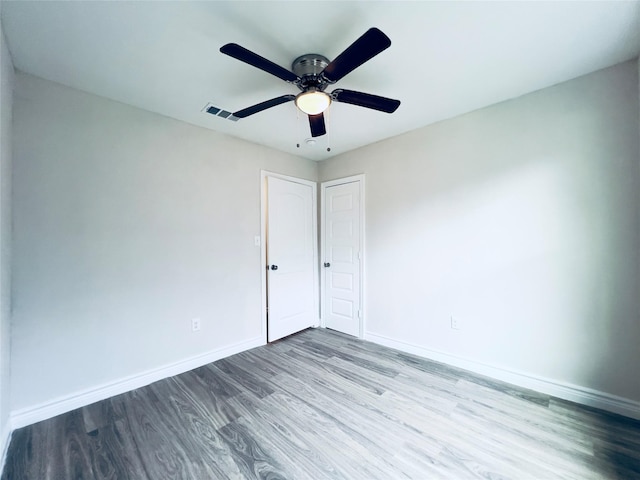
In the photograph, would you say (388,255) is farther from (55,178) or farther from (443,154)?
(55,178)

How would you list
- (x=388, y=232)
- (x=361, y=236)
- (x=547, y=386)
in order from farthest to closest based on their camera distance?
(x=361, y=236) < (x=388, y=232) < (x=547, y=386)

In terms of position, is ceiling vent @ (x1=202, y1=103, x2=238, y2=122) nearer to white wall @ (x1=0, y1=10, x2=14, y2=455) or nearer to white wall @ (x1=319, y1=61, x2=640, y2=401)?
white wall @ (x1=0, y1=10, x2=14, y2=455)

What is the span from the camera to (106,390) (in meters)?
2.09

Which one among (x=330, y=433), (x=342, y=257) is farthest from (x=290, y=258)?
(x=330, y=433)

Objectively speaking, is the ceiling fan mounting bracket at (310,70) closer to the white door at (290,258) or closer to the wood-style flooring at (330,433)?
the white door at (290,258)

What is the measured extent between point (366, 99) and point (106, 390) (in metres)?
2.99

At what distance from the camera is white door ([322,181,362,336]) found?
3369mm

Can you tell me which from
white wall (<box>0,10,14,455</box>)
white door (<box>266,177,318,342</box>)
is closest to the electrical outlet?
white door (<box>266,177,318,342</box>)

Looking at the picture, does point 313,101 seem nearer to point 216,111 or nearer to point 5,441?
point 216,111

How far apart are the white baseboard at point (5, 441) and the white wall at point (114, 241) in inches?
6.0

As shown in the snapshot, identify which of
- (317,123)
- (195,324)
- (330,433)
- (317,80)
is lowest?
(330,433)

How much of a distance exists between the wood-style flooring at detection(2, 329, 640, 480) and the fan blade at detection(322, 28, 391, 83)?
2199 mm

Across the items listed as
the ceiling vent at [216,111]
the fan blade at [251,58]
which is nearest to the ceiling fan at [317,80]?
the fan blade at [251,58]

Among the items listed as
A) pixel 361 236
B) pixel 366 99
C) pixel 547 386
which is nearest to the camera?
pixel 366 99
